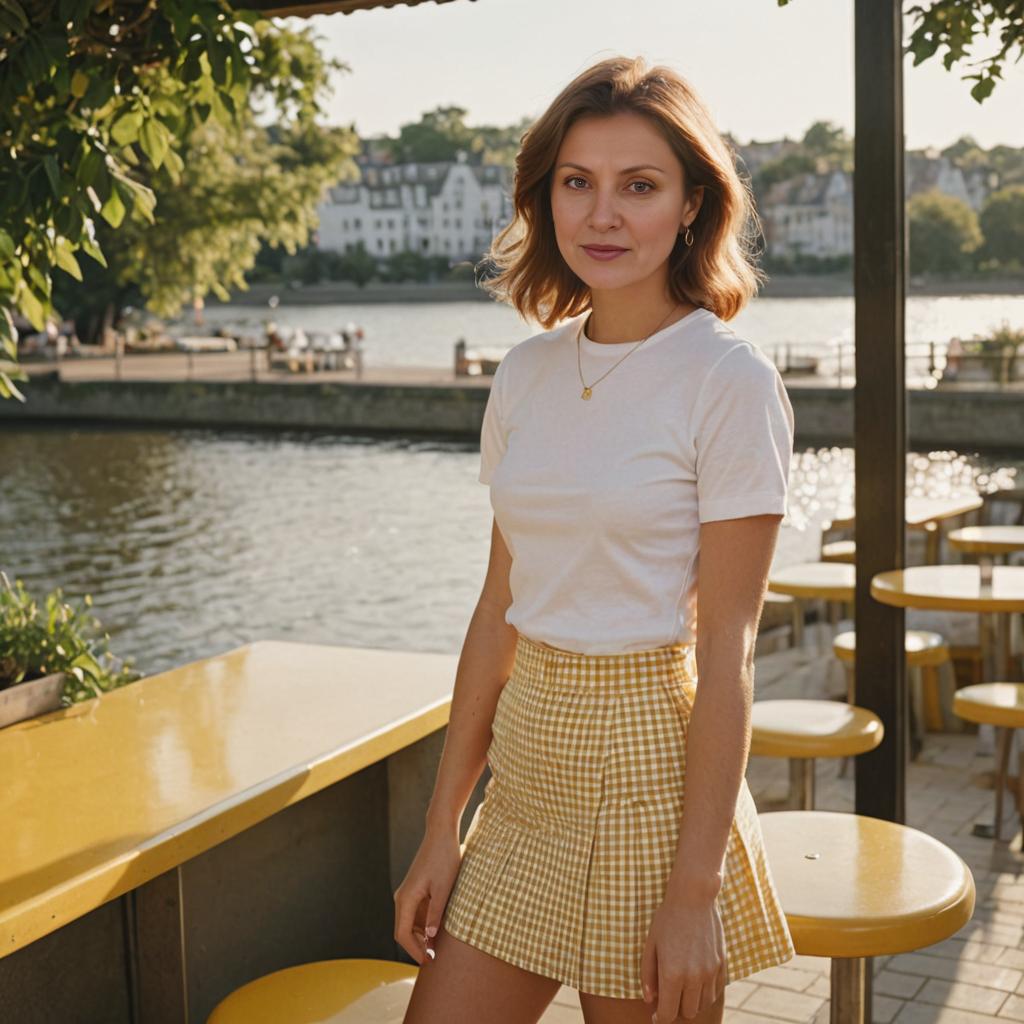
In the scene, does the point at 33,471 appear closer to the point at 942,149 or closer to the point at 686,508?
the point at 942,149

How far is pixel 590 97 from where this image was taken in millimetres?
1569

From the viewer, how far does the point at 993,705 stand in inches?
148

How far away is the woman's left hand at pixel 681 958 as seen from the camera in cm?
144

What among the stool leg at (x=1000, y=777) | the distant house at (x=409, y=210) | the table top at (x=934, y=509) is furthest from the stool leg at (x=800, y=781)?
the distant house at (x=409, y=210)

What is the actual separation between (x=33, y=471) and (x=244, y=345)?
2543 centimetres

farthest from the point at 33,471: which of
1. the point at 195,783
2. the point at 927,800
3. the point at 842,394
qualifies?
the point at 195,783

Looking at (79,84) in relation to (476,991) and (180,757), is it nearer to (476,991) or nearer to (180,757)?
(180,757)

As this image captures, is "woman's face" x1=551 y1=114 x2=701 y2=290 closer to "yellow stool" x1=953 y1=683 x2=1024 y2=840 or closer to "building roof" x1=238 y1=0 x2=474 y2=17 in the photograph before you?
"building roof" x1=238 y1=0 x2=474 y2=17

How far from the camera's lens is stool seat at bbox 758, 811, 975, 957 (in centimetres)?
184

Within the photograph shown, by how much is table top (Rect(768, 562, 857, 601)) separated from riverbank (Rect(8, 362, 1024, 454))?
17.0m

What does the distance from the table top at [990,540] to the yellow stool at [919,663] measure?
37 cm

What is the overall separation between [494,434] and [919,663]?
374 cm

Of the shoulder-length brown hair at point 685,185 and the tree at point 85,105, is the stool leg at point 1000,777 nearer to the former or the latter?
the tree at point 85,105

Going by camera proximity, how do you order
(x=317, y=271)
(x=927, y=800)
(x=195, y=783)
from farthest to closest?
(x=317, y=271)
(x=927, y=800)
(x=195, y=783)
